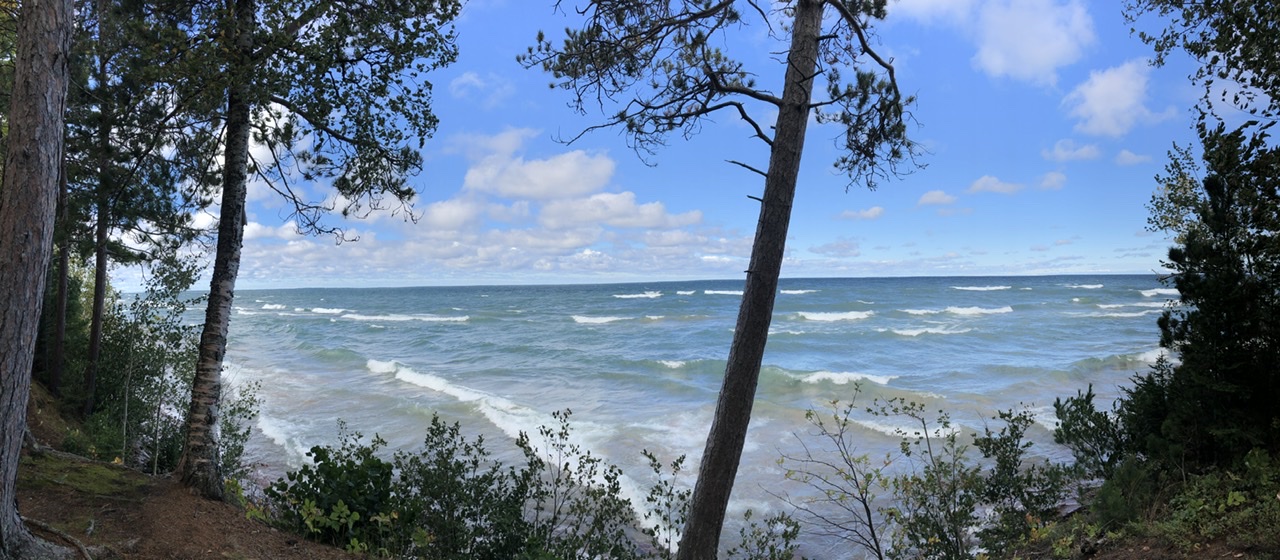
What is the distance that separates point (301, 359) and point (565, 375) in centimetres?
1169

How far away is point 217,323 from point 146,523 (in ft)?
5.33

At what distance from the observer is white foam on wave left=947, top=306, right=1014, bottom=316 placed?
137 ft

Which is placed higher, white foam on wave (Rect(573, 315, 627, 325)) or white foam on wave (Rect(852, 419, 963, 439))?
white foam on wave (Rect(573, 315, 627, 325))

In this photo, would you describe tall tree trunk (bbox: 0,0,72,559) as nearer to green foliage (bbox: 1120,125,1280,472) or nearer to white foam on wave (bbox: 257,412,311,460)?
green foliage (bbox: 1120,125,1280,472)

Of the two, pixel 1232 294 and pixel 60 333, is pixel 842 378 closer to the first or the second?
pixel 1232 294

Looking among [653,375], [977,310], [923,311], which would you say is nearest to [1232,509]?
[653,375]

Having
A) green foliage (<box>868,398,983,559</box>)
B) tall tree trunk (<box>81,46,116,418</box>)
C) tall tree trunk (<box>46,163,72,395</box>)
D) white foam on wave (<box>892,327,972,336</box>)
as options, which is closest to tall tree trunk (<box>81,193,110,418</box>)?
tall tree trunk (<box>81,46,116,418</box>)

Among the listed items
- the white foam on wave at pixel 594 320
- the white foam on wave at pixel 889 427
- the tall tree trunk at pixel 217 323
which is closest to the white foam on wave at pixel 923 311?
the white foam on wave at pixel 594 320

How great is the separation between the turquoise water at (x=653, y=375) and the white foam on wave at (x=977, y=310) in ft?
12.2

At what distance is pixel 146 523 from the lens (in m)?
4.74

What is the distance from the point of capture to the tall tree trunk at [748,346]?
4797 millimetres

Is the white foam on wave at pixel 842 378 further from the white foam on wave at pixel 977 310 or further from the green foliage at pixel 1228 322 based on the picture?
the white foam on wave at pixel 977 310

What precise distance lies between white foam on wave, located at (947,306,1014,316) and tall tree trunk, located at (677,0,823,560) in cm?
4119

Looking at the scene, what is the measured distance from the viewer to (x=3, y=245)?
128 inches
